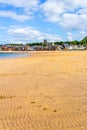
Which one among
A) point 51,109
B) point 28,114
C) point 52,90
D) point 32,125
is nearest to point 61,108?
point 51,109

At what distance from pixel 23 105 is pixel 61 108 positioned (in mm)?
1391

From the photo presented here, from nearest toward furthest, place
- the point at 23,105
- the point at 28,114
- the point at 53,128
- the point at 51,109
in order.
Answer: the point at 53,128, the point at 28,114, the point at 51,109, the point at 23,105

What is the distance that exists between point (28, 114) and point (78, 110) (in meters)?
1.58

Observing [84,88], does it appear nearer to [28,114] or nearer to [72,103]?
[72,103]

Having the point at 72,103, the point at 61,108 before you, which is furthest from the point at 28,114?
the point at 72,103

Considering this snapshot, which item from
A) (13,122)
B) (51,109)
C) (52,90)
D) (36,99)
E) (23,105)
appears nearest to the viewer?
(13,122)

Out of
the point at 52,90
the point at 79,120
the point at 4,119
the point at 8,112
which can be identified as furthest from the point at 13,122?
the point at 52,90

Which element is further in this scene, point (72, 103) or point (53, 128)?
point (72, 103)

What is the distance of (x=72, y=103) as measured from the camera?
10055 mm

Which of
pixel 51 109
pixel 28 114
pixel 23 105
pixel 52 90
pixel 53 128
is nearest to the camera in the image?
pixel 53 128

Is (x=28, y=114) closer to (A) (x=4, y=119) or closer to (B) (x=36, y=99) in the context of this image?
(A) (x=4, y=119)

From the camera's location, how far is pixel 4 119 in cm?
809

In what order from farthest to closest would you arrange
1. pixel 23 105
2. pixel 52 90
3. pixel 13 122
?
pixel 52 90
pixel 23 105
pixel 13 122

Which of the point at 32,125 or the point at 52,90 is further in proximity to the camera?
the point at 52,90
